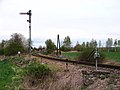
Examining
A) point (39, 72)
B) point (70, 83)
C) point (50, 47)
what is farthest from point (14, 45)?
point (70, 83)

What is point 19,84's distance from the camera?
65.8 ft

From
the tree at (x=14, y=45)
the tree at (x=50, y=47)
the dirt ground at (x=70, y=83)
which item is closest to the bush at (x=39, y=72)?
the dirt ground at (x=70, y=83)

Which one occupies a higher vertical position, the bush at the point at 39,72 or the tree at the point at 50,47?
the tree at the point at 50,47

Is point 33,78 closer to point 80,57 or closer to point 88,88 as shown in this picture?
point 88,88

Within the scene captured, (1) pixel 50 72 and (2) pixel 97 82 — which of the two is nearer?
(2) pixel 97 82

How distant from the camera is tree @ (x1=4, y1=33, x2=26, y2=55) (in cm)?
7375

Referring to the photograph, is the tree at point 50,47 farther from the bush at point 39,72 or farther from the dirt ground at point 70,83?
the dirt ground at point 70,83

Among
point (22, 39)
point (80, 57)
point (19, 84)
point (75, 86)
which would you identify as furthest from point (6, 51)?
point (75, 86)

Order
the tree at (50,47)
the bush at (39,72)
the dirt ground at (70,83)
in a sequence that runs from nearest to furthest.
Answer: the dirt ground at (70,83) → the bush at (39,72) → the tree at (50,47)

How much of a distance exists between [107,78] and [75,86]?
191 centimetres

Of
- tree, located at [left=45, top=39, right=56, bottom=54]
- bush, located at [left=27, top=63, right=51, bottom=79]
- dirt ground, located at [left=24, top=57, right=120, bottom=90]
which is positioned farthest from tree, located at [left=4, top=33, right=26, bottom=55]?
bush, located at [left=27, top=63, right=51, bottom=79]

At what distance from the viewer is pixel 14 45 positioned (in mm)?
74438

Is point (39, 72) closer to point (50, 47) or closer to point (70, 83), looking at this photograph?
point (70, 83)

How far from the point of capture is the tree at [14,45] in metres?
73.8
